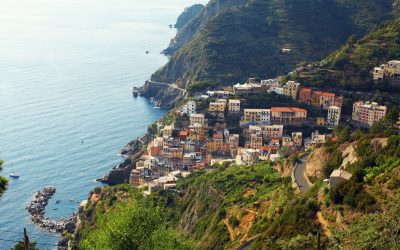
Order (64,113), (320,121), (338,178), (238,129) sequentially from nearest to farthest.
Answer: (338,178) < (320,121) < (238,129) < (64,113)

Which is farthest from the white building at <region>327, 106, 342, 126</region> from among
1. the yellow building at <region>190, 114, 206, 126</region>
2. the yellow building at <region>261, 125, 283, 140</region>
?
the yellow building at <region>190, 114, 206, 126</region>

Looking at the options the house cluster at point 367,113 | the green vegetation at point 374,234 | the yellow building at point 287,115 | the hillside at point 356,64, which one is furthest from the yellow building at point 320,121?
the green vegetation at point 374,234

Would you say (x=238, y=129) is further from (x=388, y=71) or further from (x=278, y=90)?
(x=388, y=71)

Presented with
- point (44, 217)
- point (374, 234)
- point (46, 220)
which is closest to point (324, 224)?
point (374, 234)

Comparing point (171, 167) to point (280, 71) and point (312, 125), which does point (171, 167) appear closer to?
point (312, 125)

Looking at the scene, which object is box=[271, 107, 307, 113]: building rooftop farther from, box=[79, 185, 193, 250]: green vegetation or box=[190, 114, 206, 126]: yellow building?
box=[79, 185, 193, 250]: green vegetation

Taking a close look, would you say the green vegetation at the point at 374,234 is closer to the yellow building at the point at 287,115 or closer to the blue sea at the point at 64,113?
the blue sea at the point at 64,113
